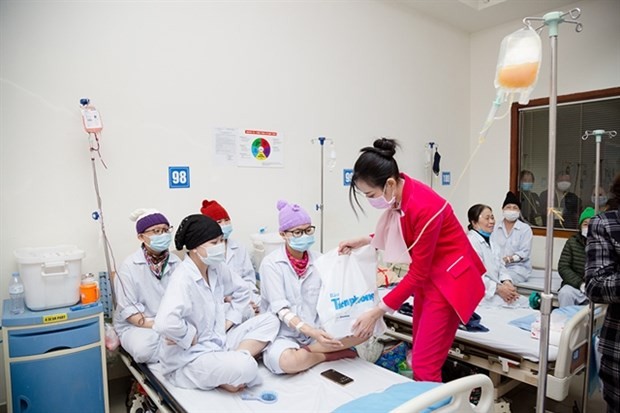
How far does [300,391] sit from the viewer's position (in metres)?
2.04

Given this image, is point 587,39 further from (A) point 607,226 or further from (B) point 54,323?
(B) point 54,323

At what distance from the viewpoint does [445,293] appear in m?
2.03

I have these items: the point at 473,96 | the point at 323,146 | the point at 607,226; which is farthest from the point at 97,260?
the point at 473,96

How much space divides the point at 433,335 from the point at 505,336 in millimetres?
793

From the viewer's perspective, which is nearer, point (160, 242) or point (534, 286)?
point (160, 242)

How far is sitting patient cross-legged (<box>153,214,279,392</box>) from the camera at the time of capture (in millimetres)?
1990

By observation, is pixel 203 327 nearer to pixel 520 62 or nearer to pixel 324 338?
pixel 324 338

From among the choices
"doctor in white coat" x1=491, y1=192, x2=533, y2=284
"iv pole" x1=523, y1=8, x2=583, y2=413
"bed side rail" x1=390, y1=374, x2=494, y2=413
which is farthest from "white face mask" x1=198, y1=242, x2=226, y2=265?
"doctor in white coat" x1=491, y1=192, x2=533, y2=284

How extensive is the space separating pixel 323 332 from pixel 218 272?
27.1 inches

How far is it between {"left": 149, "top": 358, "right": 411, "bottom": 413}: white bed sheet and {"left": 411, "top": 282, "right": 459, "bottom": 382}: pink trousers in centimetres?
17

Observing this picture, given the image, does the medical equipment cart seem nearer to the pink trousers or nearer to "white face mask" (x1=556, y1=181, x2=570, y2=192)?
the pink trousers

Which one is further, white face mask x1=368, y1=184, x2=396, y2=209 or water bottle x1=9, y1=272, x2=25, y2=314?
water bottle x1=9, y1=272, x2=25, y2=314

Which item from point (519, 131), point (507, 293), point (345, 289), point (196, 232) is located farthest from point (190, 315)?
point (519, 131)

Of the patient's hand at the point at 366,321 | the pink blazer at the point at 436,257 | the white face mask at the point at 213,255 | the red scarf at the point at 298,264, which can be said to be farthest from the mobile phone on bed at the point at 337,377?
the white face mask at the point at 213,255
